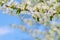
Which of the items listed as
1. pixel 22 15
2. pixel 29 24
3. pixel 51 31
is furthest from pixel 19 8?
pixel 51 31

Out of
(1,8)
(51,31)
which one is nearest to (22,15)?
(1,8)

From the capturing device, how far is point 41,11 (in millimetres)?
3355

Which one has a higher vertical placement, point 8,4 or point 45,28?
Result: point 8,4

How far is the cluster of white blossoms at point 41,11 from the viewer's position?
Result: 313 centimetres

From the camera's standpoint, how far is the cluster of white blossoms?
3.13 m

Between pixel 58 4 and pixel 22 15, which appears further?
pixel 22 15

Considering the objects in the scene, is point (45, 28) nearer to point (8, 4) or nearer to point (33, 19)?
point (33, 19)

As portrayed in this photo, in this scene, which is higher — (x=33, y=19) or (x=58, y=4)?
(x=58, y=4)

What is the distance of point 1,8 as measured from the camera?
3.58 metres

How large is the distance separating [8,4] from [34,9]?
1.47 feet

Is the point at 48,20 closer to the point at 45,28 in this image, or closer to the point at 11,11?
the point at 45,28

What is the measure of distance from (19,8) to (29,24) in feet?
1.43

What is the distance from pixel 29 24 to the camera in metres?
3.21

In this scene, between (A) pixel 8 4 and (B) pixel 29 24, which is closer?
(B) pixel 29 24
